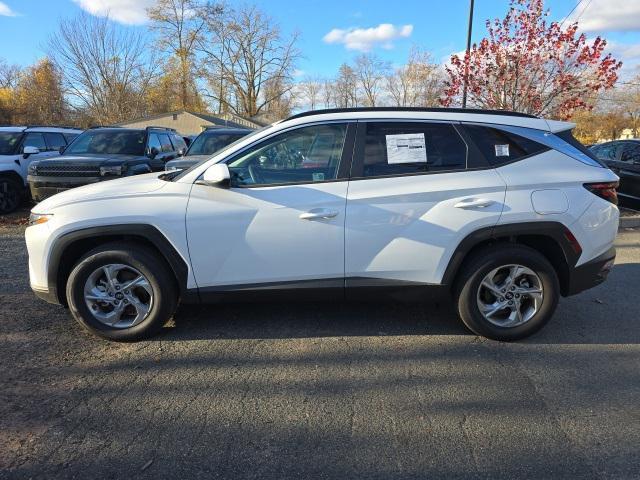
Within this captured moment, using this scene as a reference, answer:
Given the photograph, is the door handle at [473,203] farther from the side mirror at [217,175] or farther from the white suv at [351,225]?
the side mirror at [217,175]

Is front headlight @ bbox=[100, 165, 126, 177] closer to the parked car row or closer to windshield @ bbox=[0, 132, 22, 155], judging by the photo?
the parked car row

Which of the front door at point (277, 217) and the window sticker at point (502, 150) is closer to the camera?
the front door at point (277, 217)

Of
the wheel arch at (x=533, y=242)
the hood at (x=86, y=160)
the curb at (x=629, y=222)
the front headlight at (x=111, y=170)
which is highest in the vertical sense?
the hood at (x=86, y=160)

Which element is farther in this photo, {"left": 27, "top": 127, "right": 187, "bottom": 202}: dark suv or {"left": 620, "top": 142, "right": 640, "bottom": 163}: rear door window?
{"left": 620, "top": 142, "right": 640, "bottom": 163}: rear door window

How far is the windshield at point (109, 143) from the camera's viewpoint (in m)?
9.30

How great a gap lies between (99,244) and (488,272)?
316 cm

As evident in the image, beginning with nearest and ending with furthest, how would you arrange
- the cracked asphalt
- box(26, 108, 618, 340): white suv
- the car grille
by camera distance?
the cracked asphalt → box(26, 108, 618, 340): white suv → the car grille

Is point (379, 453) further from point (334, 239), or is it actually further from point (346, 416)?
point (334, 239)

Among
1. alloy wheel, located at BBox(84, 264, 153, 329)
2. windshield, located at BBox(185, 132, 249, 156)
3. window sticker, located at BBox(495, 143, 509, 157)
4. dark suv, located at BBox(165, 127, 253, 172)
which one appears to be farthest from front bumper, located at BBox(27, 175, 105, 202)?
window sticker, located at BBox(495, 143, 509, 157)

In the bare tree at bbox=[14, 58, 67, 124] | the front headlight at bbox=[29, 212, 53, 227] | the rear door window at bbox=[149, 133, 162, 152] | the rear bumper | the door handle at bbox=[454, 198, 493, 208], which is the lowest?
the rear bumper

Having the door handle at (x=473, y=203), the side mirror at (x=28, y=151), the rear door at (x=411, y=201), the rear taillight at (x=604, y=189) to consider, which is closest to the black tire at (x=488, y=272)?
the rear door at (x=411, y=201)

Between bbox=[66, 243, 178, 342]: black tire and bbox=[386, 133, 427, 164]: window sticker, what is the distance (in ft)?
6.68

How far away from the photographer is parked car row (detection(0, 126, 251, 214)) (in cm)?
817

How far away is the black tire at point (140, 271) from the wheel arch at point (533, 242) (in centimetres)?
225
